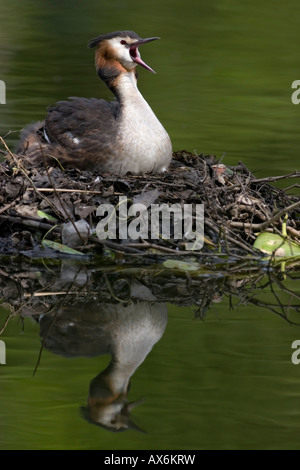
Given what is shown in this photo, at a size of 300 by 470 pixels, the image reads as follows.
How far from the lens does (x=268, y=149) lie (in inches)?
386

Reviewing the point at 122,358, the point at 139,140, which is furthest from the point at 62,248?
the point at 122,358

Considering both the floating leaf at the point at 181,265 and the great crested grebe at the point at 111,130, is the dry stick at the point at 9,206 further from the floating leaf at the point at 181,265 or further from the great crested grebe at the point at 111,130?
the floating leaf at the point at 181,265

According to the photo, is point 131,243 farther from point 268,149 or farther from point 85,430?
point 268,149

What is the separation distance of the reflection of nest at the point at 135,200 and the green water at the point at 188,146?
0.73m

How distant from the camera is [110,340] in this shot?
5.46 metres

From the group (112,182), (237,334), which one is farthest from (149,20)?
(237,334)

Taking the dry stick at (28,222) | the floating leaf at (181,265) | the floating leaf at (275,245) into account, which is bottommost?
the floating leaf at (181,265)

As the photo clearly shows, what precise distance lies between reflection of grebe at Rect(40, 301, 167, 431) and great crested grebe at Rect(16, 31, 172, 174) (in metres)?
1.91

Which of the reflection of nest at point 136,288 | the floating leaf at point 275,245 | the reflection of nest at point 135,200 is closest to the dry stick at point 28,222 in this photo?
the reflection of nest at point 135,200

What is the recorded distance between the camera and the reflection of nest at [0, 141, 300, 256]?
679 centimetres

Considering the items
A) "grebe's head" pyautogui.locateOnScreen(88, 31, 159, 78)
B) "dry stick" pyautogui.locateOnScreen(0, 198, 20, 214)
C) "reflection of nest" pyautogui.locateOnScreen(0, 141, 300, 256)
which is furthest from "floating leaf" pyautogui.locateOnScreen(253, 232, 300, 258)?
"grebe's head" pyautogui.locateOnScreen(88, 31, 159, 78)

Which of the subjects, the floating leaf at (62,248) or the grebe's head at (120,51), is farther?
the grebe's head at (120,51)

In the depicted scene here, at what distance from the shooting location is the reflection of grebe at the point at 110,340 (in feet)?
15.5

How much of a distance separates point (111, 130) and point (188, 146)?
215cm
